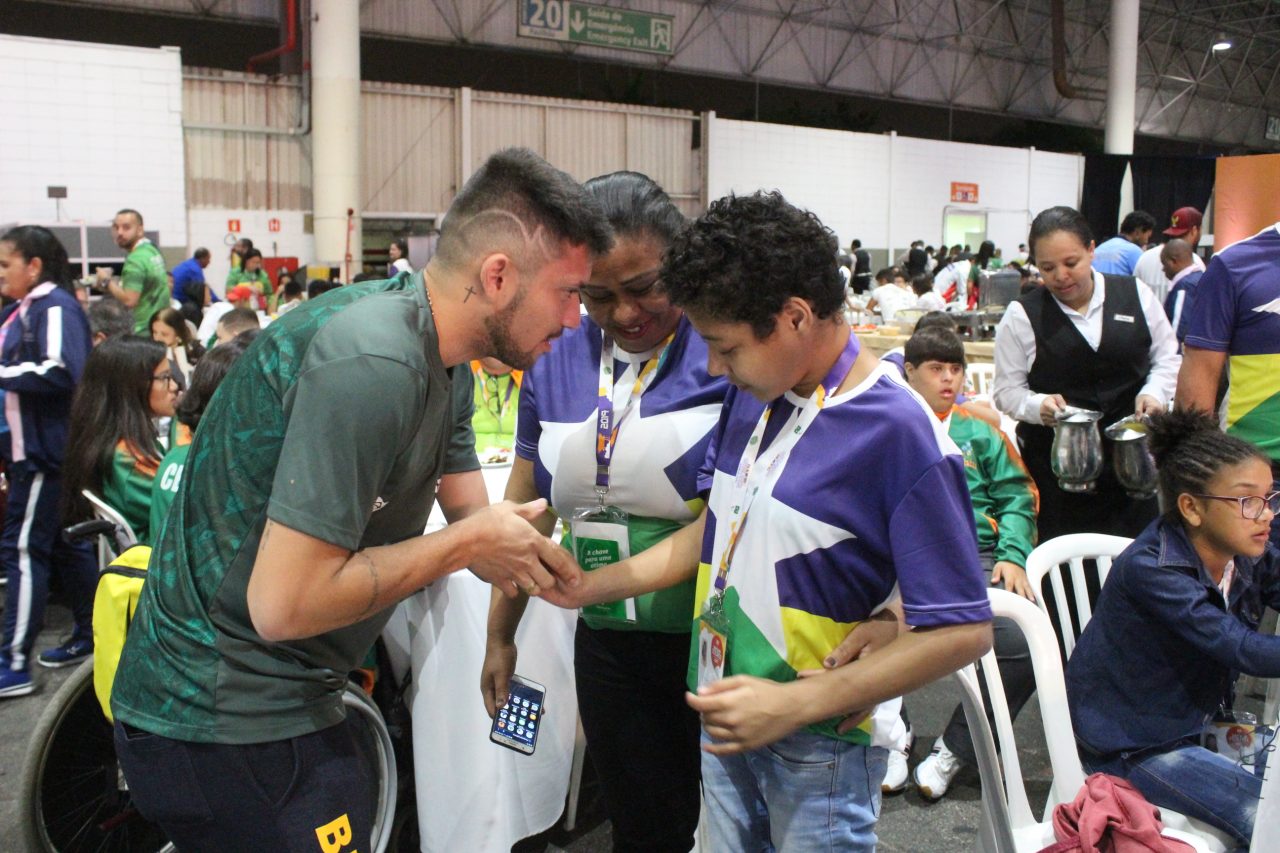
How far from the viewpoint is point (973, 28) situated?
65.4 ft

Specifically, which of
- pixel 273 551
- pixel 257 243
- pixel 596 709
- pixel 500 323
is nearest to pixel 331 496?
pixel 273 551

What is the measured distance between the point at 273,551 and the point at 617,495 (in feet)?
2.14

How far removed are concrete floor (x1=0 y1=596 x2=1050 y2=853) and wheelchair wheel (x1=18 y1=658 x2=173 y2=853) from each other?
37 centimetres

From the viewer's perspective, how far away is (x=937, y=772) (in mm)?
3016

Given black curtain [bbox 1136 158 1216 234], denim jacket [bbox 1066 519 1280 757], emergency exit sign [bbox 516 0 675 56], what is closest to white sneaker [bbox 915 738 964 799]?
denim jacket [bbox 1066 519 1280 757]

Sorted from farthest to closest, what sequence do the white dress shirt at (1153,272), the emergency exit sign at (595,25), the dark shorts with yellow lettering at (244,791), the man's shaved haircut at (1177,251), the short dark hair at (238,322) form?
the emergency exit sign at (595,25)
the white dress shirt at (1153,272)
the man's shaved haircut at (1177,251)
the short dark hair at (238,322)
the dark shorts with yellow lettering at (244,791)

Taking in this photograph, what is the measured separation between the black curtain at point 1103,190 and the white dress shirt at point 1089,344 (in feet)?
48.7

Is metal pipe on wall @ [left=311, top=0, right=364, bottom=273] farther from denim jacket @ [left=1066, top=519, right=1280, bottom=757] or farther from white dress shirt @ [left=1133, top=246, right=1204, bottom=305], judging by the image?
denim jacket @ [left=1066, top=519, right=1280, bottom=757]

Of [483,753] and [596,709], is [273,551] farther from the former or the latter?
[483,753]

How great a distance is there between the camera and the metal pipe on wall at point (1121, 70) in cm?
1781

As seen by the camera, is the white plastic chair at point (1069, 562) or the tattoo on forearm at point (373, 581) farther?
the white plastic chair at point (1069, 562)

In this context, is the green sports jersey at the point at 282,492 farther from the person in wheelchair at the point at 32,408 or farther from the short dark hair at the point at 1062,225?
the person in wheelchair at the point at 32,408

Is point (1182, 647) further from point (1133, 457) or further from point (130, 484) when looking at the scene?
point (130, 484)

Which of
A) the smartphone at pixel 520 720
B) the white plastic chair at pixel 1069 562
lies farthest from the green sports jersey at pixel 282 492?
the white plastic chair at pixel 1069 562
